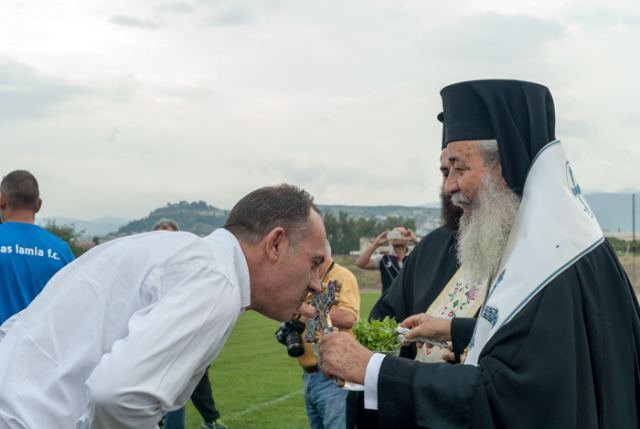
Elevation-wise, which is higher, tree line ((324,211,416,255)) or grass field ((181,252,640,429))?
grass field ((181,252,640,429))

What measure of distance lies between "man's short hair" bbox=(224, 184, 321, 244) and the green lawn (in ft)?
29.8

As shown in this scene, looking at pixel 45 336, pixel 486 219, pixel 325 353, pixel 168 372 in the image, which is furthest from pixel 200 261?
pixel 486 219

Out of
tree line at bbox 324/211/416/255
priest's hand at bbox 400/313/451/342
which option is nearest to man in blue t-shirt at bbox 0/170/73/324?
priest's hand at bbox 400/313/451/342

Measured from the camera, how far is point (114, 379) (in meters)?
2.89

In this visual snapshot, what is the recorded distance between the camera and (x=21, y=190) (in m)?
7.68

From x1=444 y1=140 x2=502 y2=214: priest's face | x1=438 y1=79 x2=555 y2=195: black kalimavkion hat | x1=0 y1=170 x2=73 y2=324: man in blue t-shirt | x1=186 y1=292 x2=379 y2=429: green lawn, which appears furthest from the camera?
x1=186 y1=292 x2=379 y2=429: green lawn

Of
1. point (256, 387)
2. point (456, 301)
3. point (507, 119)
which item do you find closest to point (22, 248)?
point (456, 301)

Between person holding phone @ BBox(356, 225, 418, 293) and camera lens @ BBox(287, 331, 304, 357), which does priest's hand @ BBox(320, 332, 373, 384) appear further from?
person holding phone @ BBox(356, 225, 418, 293)

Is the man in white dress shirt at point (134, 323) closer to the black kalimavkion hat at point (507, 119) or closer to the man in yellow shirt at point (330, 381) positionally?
the black kalimavkion hat at point (507, 119)

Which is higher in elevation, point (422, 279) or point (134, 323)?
point (134, 323)

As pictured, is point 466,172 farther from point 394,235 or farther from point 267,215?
point 394,235

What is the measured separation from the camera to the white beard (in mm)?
4523

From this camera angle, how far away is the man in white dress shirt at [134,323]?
2947 millimetres

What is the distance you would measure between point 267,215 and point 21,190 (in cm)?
467
